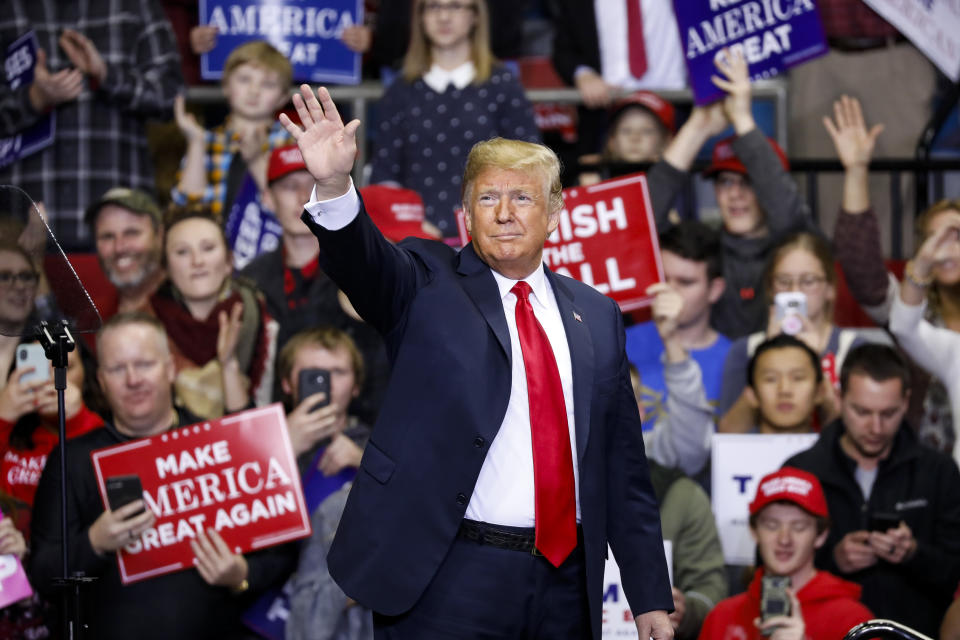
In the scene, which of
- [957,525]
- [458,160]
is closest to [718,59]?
[458,160]

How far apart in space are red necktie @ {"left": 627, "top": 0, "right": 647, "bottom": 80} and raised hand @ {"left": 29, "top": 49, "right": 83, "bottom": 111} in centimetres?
270

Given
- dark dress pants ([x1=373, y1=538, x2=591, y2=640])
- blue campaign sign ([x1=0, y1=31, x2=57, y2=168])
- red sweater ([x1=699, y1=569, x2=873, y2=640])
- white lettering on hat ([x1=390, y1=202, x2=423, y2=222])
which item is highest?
blue campaign sign ([x1=0, y1=31, x2=57, y2=168])

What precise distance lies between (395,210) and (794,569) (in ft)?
6.87

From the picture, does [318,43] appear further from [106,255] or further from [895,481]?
[895,481]

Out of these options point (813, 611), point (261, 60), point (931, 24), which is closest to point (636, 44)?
point (931, 24)

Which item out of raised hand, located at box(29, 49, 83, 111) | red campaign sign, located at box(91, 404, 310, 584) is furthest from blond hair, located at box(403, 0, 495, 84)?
red campaign sign, located at box(91, 404, 310, 584)

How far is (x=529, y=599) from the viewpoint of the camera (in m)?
3.17

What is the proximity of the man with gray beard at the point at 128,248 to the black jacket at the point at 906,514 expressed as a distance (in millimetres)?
2770

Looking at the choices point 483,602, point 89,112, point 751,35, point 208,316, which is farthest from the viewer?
point 89,112

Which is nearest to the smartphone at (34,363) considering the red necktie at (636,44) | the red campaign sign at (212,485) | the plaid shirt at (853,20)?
the red campaign sign at (212,485)

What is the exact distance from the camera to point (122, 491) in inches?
190

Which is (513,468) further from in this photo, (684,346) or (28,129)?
(28,129)

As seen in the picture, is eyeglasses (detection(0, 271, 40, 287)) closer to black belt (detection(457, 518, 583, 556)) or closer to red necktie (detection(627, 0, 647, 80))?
black belt (detection(457, 518, 583, 556))

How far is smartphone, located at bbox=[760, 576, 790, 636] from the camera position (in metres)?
4.55
